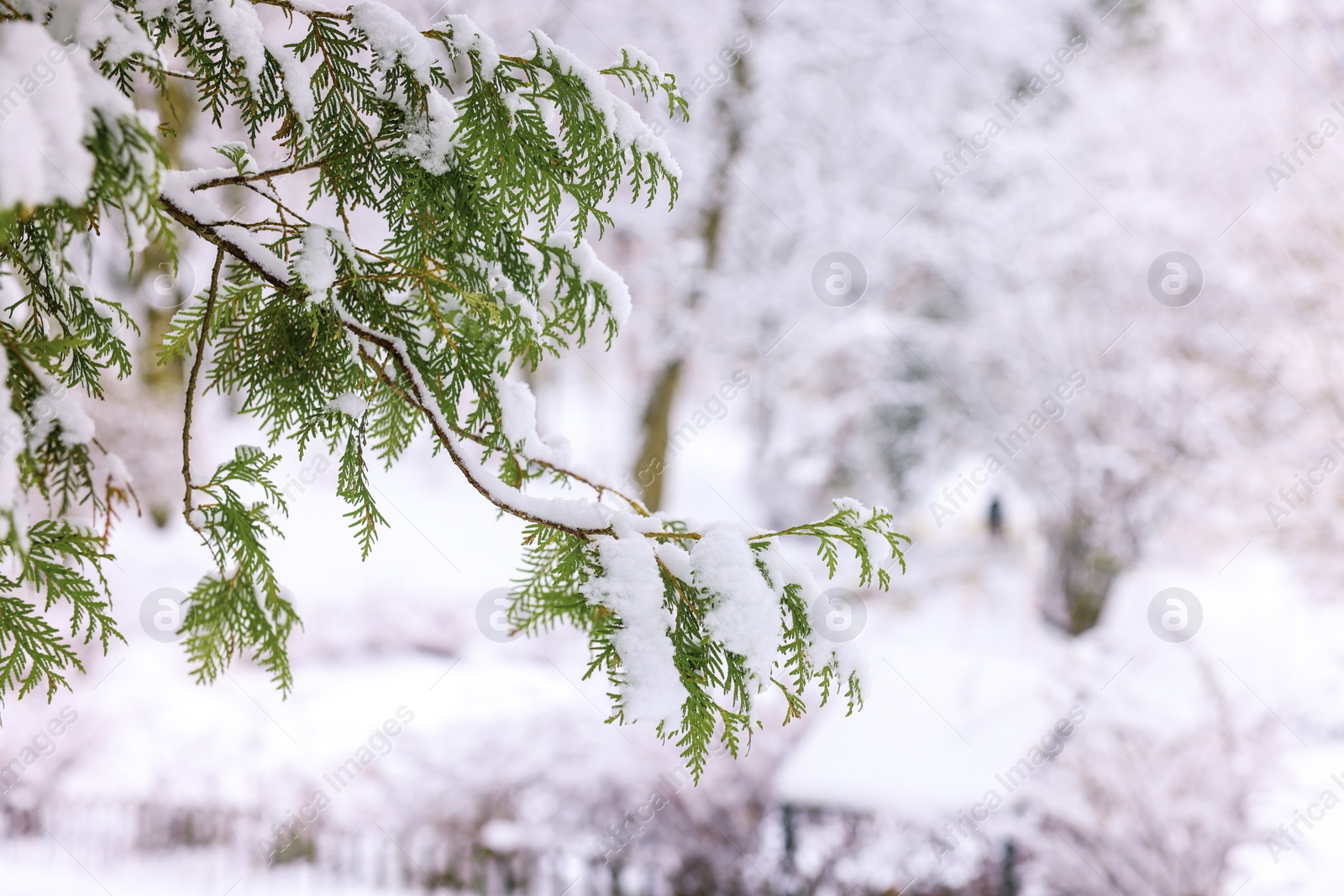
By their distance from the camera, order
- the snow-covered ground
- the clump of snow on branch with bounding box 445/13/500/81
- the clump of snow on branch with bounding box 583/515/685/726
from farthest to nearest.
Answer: the snow-covered ground
the clump of snow on branch with bounding box 445/13/500/81
the clump of snow on branch with bounding box 583/515/685/726

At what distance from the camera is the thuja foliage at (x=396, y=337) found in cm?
139

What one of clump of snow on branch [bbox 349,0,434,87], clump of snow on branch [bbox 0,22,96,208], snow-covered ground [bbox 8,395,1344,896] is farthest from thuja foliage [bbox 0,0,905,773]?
snow-covered ground [bbox 8,395,1344,896]

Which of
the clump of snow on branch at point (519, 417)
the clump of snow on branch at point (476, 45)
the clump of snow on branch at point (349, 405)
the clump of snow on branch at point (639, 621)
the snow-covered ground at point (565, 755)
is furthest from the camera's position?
the snow-covered ground at point (565, 755)

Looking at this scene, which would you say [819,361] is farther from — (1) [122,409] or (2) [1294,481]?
(1) [122,409]

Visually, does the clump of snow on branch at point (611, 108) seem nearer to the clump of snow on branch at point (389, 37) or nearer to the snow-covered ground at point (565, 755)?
the clump of snow on branch at point (389, 37)

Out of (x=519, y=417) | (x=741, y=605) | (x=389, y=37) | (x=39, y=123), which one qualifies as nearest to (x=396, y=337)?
(x=519, y=417)

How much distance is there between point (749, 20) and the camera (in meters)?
9.27

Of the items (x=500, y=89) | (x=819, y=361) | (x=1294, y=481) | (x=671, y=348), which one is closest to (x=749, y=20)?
(x=671, y=348)

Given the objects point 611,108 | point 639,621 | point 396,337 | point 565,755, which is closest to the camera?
point 639,621

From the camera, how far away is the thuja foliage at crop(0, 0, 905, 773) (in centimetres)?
139

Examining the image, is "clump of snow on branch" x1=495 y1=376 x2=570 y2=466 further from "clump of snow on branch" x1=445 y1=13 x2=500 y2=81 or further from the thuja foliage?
"clump of snow on branch" x1=445 y1=13 x2=500 y2=81

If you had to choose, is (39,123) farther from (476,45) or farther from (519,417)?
(519,417)

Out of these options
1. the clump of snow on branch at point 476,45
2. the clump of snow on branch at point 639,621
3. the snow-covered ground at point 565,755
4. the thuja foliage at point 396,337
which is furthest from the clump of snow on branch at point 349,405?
the snow-covered ground at point 565,755

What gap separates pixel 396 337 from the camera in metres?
1.64
